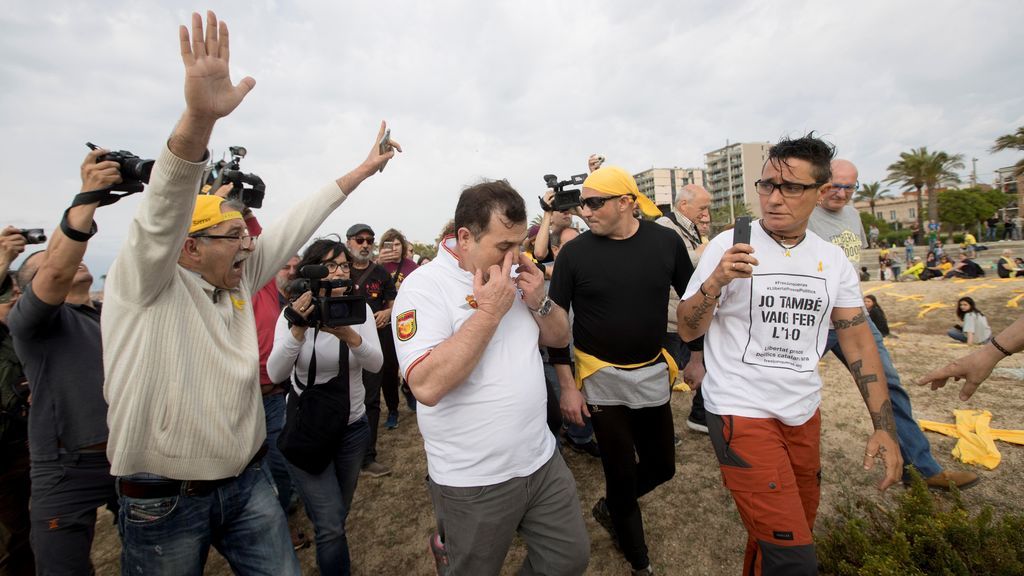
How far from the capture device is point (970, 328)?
7.96m

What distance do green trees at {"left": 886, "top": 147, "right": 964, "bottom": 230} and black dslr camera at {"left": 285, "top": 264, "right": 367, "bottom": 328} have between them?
1782 inches

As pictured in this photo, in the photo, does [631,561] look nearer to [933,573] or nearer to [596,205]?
[933,573]

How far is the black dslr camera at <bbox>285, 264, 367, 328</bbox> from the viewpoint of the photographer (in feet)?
7.80

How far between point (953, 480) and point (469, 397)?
381 cm

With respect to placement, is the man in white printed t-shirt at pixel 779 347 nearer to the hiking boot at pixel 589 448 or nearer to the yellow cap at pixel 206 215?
the hiking boot at pixel 589 448

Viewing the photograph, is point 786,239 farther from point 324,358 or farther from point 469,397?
point 324,358

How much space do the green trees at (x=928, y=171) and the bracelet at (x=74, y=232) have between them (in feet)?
152

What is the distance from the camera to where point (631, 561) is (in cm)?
280

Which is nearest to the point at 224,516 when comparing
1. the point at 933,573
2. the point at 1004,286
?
the point at 933,573

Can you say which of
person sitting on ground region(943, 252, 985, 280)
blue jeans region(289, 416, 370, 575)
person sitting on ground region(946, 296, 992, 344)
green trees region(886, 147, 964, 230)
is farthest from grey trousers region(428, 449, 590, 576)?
green trees region(886, 147, 964, 230)

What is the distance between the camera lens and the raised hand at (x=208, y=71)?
4.39 ft

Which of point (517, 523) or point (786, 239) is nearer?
point (517, 523)

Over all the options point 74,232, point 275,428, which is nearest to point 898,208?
point 275,428

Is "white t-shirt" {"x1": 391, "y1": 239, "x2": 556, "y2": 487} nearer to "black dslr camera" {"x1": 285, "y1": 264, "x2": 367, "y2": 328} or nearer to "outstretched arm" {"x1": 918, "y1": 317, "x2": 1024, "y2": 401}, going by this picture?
"black dslr camera" {"x1": 285, "y1": 264, "x2": 367, "y2": 328}
